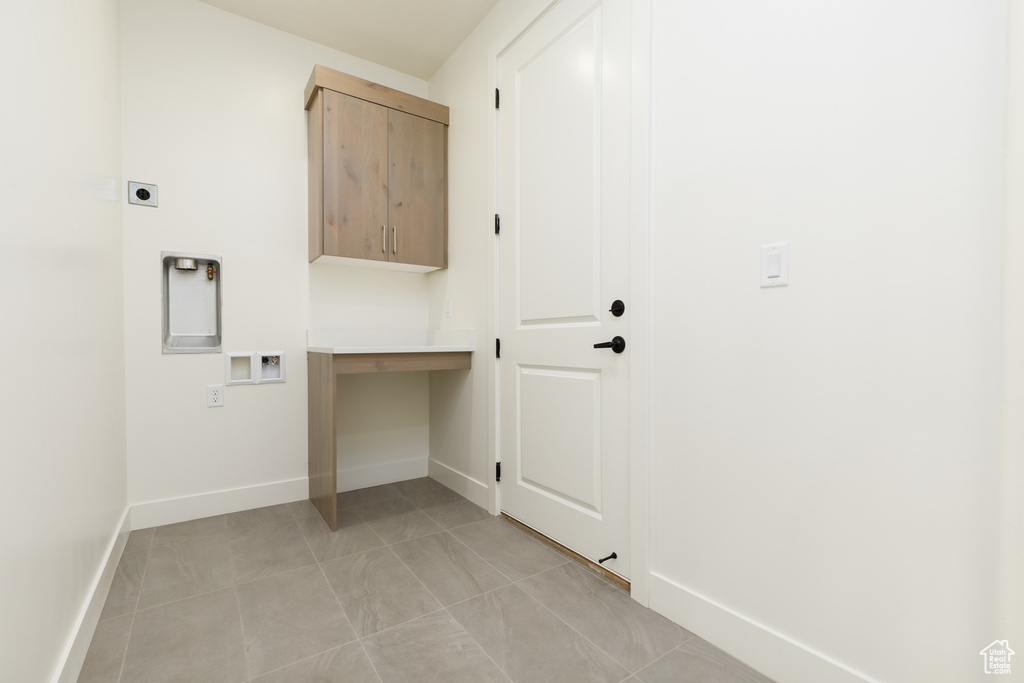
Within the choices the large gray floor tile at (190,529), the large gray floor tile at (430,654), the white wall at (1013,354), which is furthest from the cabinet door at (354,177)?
the white wall at (1013,354)

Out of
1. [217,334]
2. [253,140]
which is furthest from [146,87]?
[217,334]

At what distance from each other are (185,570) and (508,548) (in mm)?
1271

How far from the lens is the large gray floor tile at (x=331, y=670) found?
123 cm

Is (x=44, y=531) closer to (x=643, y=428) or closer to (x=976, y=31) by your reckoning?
(x=643, y=428)

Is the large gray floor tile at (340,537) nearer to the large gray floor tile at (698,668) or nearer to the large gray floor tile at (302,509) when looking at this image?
the large gray floor tile at (302,509)

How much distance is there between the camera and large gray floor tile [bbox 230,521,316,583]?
181 cm

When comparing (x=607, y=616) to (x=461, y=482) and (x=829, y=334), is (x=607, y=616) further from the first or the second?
(x=461, y=482)

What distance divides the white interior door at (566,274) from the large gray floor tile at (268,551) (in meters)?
0.95

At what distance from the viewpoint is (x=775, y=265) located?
1231 mm

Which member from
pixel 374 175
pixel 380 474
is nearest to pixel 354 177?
pixel 374 175

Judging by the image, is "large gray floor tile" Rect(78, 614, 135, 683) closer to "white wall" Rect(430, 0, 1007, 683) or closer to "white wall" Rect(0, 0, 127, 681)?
"white wall" Rect(0, 0, 127, 681)

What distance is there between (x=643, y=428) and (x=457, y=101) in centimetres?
221

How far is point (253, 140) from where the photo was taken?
250 centimetres

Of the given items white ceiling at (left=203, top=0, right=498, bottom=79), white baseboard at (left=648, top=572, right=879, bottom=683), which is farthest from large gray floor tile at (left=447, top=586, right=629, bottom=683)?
white ceiling at (left=203, top=0, right=498, bottom=79)
